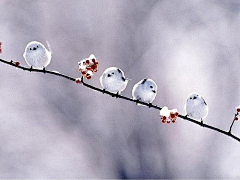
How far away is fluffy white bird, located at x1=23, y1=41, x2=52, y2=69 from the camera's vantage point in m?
5.66

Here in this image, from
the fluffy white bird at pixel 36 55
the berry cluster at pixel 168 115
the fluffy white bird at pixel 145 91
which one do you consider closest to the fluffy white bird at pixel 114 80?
the fluffy white bird at pixel 145 91

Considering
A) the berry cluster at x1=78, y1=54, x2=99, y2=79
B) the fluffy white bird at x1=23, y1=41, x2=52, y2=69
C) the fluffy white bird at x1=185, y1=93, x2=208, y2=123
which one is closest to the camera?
the berry cluster at x1=78, y1=54, x2=99, y2=79

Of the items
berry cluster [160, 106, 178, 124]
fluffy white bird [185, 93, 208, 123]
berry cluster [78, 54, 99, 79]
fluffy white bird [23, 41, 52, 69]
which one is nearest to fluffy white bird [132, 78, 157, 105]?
berry cluster [160, 106, 178, 124]

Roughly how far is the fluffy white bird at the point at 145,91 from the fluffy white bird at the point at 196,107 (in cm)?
70

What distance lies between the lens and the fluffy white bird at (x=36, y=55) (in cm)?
566

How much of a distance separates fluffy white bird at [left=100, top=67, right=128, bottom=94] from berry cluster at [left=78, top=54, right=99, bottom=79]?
0.37 meters

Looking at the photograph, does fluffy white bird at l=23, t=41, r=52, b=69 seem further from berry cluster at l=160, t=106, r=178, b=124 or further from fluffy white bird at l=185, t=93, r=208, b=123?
fluffy white bird at l=185, t=93, r=208, b=123

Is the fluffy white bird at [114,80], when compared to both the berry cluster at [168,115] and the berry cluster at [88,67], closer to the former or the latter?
the berry cluster at [88,67]

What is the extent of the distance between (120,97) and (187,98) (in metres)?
1.43

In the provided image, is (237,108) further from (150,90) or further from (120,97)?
(120,97)

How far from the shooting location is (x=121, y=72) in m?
5.83

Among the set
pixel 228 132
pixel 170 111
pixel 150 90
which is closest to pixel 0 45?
pixel 150 90

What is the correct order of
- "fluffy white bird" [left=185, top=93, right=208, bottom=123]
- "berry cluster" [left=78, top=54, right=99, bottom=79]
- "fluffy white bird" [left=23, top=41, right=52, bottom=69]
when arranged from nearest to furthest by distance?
"berry cluster" [left=78, top=54, right=99, bottom=79], "fluffy white bird" [left=23, top=41, right=52, bottom=69], "fluffy white bird" [left=185, top=93, right=208, bottom=123]

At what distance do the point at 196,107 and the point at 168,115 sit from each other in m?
0.69
